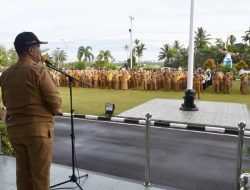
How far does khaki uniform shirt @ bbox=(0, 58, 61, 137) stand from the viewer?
3508 mm

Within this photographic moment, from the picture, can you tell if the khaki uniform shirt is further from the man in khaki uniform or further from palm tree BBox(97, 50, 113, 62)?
palm tree BBox(97, 50, 113, 62)

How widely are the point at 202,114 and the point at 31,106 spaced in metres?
10.5

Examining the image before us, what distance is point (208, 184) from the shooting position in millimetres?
5812

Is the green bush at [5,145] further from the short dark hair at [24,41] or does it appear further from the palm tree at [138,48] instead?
the palm tree at [138,48]

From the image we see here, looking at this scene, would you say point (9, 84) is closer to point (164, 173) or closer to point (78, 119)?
point (164, 173)

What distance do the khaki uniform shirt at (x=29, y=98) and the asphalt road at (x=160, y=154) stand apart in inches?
118

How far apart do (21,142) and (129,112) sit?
10.1 metres

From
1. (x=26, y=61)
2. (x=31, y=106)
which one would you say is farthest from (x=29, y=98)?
(x=26, y=61)

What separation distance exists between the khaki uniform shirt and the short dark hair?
0.43 ft

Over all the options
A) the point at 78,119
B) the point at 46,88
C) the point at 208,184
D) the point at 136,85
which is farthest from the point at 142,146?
the point at 136,85

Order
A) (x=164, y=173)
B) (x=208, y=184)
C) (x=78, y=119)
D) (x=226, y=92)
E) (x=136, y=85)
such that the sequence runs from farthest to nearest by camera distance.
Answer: (x=136, y=85), (x=226, y=92), (x=78, y=119), (x=164, y=173), (x=208, y=184)

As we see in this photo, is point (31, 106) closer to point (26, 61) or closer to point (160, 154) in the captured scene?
point (26, 61)

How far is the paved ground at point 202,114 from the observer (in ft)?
38.3

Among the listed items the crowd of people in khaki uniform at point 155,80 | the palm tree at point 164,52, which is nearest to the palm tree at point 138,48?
the palm tree at point 164,52
